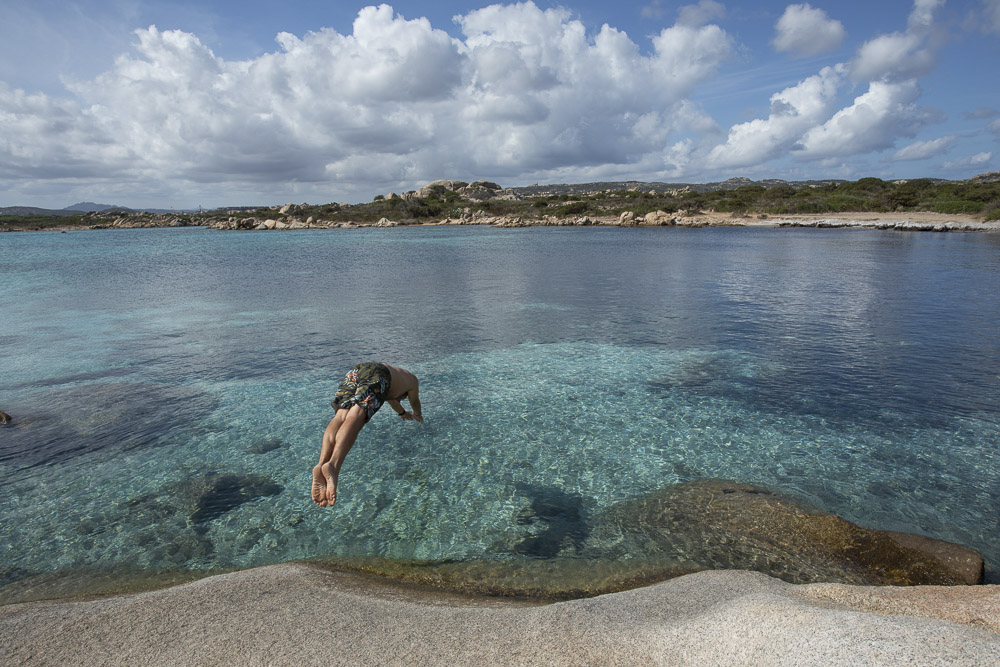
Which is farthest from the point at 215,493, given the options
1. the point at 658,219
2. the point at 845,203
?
the point at 845,203

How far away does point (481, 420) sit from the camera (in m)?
10.9

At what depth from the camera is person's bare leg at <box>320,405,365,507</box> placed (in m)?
5.55

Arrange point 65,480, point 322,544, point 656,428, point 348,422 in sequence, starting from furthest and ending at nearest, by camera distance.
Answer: point 656,428, point 65,480, point 322,544, point 348,422

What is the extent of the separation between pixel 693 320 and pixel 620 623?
54.6ft

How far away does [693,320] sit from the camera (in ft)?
64.1

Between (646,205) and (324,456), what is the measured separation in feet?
353

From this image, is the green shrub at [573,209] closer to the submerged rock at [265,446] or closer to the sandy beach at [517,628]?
the submerged rock at [265,446]

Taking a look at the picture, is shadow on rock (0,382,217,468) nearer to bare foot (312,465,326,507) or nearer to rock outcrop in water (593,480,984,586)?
bare foot (312,465,326,507)

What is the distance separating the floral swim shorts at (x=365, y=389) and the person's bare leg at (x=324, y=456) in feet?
0.51

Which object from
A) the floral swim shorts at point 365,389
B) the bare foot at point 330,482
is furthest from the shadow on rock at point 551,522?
the floral swim shorts at point 365,389

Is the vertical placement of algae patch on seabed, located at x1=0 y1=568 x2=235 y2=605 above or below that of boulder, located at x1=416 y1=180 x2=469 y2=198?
below

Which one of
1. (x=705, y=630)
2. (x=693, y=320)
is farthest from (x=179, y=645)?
(x=693, y=320)

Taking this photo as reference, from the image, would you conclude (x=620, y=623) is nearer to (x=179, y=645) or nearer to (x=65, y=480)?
(x=179, y=645)

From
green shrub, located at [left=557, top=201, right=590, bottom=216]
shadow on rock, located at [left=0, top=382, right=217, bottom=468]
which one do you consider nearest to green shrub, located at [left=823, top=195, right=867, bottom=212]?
green shrub, located at [left=557, top=201, right=590, bottom=216]
